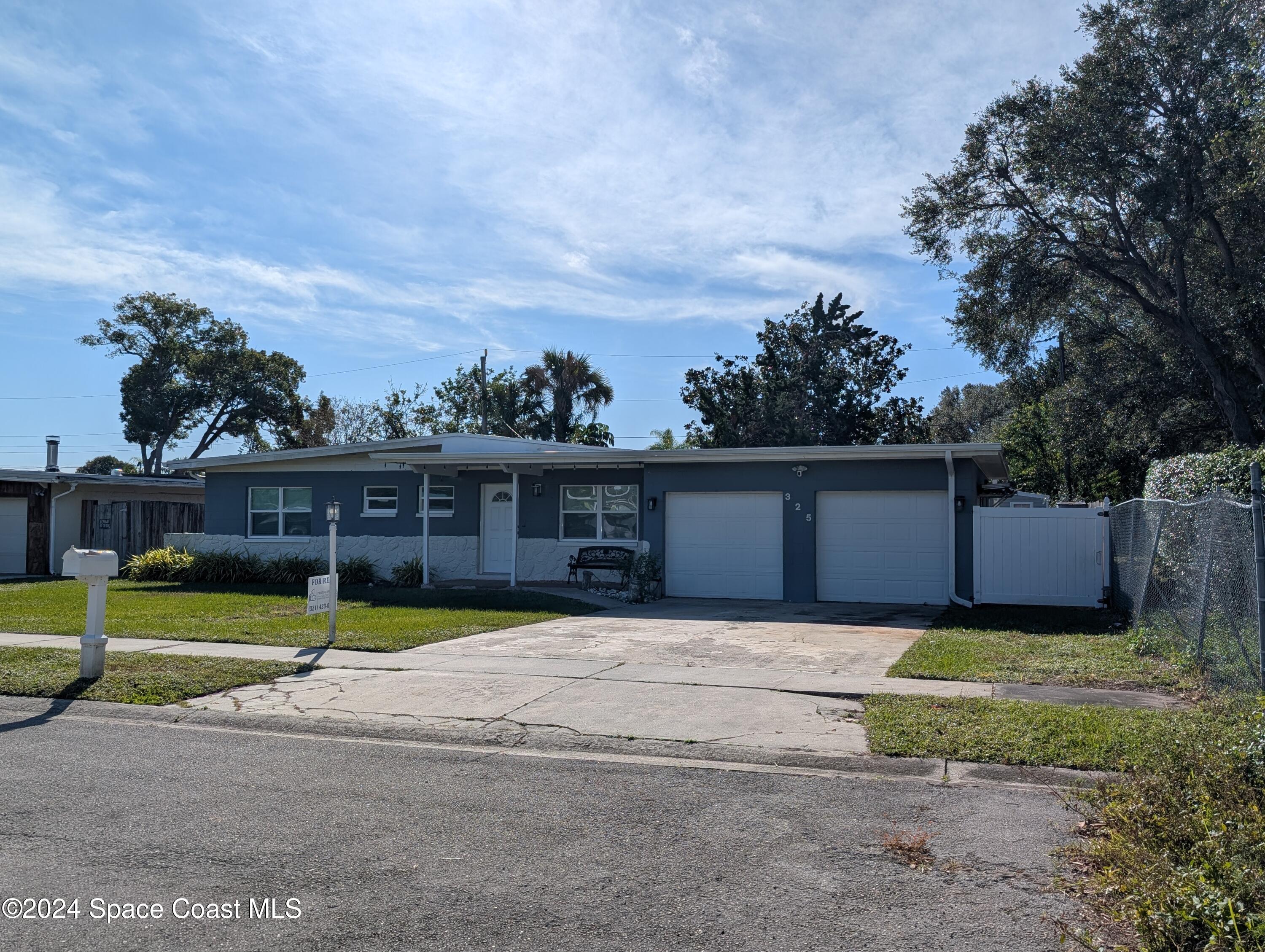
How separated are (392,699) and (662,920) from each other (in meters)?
5.42

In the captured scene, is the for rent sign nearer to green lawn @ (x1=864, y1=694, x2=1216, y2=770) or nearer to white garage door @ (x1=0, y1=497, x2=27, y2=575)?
green lawn @ (x1=864, y1=694, x2=1216, y2=770)

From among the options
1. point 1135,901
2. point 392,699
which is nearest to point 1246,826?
point 1135,901

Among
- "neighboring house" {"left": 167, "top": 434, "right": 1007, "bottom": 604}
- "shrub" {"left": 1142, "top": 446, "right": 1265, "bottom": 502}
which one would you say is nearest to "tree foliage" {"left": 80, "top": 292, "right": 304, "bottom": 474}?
"neighboring house" {"left": 167, "top": 434, "right": 1007, "bottom": 604}

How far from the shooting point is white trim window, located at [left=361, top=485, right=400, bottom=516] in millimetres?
22797

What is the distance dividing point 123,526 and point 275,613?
1369 cm

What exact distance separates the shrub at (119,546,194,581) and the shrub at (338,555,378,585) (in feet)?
12.9

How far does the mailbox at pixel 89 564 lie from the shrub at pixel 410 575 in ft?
38.5

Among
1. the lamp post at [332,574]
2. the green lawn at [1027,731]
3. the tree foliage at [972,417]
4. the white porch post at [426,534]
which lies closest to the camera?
the green lawn at [1027,731]

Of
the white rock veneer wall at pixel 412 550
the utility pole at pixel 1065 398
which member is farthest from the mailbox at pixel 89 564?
the utility pole at pixel 1065 398

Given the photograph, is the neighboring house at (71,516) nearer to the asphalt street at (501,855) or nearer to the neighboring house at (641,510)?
the neighboring house at (641,510)

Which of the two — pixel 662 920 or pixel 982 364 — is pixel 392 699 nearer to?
pixel 662 920

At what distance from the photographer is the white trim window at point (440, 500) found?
878 inches

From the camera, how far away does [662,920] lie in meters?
4.24

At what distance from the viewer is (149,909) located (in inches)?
171
